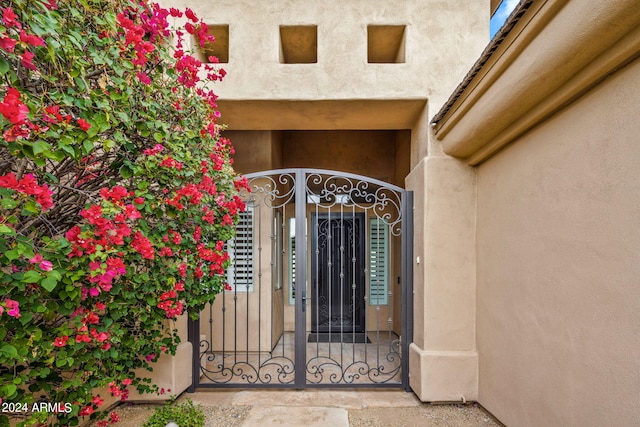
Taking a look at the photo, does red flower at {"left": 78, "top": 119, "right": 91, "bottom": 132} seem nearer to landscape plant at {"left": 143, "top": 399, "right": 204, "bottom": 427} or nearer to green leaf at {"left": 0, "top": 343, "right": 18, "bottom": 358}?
green leaf at {"left": 0, "top": 343, "right": 18, "bottom": 358}

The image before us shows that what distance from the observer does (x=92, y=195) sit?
2156 mm

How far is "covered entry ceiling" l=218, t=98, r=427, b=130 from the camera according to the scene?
12.8 feet

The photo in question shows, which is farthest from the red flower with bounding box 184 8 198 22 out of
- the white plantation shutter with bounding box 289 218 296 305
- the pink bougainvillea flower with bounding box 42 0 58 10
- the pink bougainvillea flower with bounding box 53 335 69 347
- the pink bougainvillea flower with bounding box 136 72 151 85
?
the white plantation shutter with bounding box 289 218 296 305

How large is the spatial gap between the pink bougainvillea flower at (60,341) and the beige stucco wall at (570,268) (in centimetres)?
327

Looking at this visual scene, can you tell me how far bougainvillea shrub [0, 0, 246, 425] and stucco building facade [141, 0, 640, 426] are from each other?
5.11 ft

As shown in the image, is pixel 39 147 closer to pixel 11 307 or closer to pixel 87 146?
pixel 87 146

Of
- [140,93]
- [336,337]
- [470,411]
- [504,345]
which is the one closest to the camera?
[140,93]

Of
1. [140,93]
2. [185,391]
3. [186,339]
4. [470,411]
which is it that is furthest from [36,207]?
[470,411]

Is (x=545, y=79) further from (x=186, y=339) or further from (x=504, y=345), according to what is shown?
(x=186, y=339)

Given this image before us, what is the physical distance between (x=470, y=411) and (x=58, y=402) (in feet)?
12.5

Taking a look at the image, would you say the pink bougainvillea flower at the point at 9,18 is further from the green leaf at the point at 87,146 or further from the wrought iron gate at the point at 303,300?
the wrought iron gate at the point at 303,300

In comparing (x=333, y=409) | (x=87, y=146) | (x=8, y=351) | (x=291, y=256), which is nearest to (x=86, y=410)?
(x=8, y=351)

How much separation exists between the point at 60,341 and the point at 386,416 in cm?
314

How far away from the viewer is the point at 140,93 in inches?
85.0
